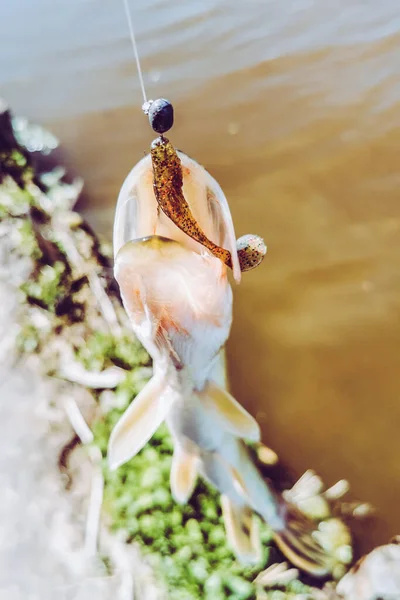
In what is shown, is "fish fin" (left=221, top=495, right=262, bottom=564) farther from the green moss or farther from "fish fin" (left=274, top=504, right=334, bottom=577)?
the green moss

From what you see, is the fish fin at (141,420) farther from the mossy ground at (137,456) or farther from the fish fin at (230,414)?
the mossy ground at (137,456)

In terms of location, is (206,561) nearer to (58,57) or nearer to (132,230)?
(132,230)

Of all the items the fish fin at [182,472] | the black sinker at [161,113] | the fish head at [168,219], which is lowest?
the fish fin at [182,472]

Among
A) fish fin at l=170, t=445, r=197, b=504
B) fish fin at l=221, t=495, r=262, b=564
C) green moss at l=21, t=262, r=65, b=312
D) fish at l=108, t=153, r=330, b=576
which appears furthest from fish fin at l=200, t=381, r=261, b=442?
green moss at l=21, t=262, r=65, b=312

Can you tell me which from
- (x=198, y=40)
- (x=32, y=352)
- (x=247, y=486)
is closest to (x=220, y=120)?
(x=198, y=40)

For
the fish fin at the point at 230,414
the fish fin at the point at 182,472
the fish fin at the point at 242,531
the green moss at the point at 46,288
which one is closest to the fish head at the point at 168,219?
the fish fin at the point at 230,414

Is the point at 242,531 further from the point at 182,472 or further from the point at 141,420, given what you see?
the point at 141,420

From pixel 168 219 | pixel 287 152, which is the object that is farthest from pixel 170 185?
pixel 287 152
